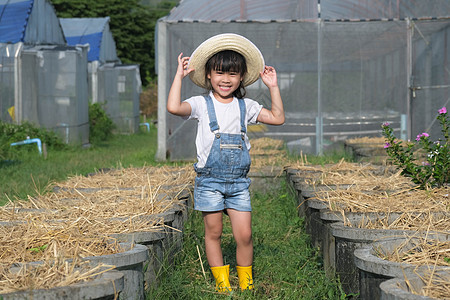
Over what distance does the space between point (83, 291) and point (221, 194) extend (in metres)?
1.65

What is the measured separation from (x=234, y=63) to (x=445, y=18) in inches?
303

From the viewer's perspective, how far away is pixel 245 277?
164 inches

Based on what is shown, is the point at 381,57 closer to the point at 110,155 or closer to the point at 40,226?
the point at 110,155

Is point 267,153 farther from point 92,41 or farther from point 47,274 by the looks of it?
point 92,41

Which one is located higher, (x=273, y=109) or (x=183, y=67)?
(x=183, y=67)

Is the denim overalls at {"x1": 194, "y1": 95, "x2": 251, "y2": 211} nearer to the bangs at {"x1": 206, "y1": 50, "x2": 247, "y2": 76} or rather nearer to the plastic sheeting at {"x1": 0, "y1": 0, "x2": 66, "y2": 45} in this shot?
the bangs at {"x1": 206, "y1": 50, "x2": 247, "y2": 76}

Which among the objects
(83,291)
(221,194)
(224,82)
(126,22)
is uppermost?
(126,22)

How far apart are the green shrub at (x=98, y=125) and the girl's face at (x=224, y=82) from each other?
1268 cm

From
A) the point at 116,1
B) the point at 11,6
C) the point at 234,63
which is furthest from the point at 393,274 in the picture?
the point at 116,1

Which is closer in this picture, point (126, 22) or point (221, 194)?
point (221, 194)

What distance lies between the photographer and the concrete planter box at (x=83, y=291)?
2.52m

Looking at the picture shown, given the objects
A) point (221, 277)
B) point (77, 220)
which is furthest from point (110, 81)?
point (77, 220)

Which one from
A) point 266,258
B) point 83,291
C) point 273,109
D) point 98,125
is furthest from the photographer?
point 98,125

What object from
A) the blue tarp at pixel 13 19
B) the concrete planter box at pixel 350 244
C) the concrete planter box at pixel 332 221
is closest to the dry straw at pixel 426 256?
the concrete planter box at pixel 350 244
